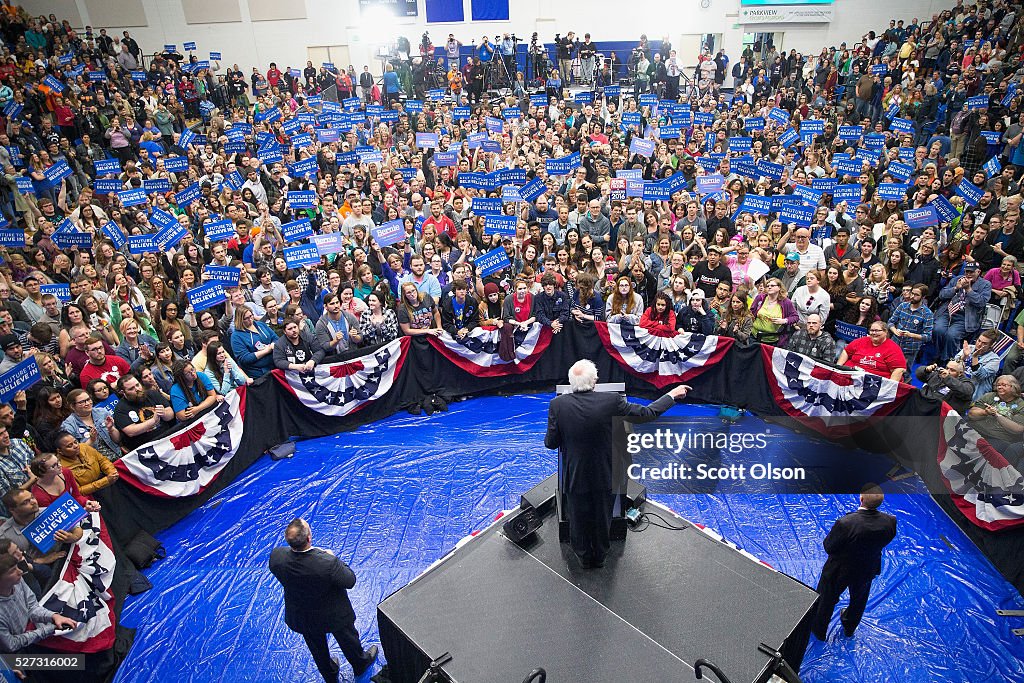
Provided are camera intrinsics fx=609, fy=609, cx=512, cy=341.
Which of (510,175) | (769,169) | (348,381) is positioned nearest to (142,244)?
(348,381)

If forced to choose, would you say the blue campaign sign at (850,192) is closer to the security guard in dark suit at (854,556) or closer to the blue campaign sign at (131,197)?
the security guard in dark suit at (854,556)

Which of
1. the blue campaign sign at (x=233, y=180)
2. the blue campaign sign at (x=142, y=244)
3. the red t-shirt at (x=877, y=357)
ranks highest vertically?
the blue campaign sign at (x=233, y=180)

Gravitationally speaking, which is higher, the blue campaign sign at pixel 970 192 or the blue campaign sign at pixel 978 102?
the blue campaign sign at pixel 978 102

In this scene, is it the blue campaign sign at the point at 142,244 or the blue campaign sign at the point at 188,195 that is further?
the blue campaign sign at the point at 188,195

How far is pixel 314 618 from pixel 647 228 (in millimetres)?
7642

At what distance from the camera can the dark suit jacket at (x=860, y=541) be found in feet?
13.5

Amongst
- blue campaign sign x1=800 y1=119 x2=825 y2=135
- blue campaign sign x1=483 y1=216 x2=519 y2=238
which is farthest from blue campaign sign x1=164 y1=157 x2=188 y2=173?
blue campaign sign x1=800 y1=119 x2=825 y2=135

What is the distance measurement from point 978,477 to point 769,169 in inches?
282

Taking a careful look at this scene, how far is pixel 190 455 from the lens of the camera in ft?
20.1

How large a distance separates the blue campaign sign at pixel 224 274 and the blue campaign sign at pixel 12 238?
10.9 feet

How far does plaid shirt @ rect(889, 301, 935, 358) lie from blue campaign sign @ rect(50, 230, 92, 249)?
11.1 m

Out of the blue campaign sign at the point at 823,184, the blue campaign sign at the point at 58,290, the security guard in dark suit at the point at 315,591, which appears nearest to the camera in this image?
the security guard in dark suit at the point at 315,591

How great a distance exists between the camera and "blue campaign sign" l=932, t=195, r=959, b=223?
9.33 meters

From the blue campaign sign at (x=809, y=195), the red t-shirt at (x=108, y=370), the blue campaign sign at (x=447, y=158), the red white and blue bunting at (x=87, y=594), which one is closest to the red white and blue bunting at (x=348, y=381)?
the red t-shirt at (x=108, y=370)
